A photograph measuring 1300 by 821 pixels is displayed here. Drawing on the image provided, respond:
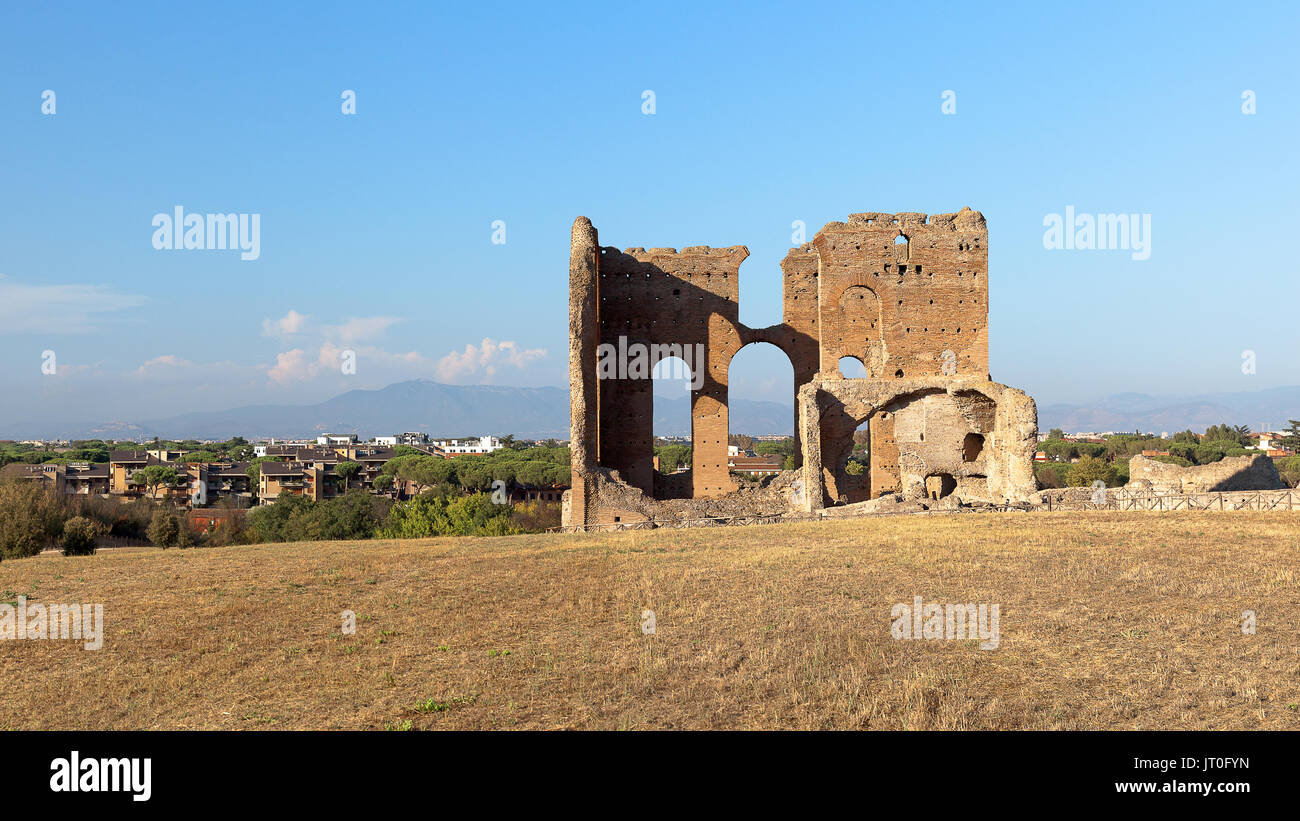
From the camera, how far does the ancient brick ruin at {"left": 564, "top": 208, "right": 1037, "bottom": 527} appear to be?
28.7 meters

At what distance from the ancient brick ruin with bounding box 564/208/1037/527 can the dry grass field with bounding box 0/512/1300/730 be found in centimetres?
1023

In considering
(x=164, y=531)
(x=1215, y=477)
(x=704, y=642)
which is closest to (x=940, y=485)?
(x=1215, y=477)

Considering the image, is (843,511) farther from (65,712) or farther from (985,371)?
(65,712)

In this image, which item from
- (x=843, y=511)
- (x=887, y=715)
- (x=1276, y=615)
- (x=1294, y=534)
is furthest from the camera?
(x=843, y=511)

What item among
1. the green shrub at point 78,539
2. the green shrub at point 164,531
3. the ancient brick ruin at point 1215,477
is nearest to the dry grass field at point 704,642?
the ancient brick ruin at point 1215,477

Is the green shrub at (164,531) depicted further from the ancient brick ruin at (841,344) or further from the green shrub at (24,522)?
the ancient brick ruin at (841,344)

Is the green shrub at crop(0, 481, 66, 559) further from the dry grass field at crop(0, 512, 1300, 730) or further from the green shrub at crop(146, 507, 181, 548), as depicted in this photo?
the dry grass field at crop(0, 512, 1300, 730)

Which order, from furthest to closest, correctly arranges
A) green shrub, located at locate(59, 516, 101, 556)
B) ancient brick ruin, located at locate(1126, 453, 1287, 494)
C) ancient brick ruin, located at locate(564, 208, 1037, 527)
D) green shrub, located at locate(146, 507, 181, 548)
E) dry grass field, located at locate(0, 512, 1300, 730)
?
green shrub, located at locate(146, 507, 181, 548)
ancient brick ruin, located at locate(564, 208, 1037, 527)
green shrub, located at locate(59, 516, 101, 556)
ancient brick ruin, located at locate(1126, 453, 1287, 494)
dry grass field, located at locate(0, 512, 1300, 730)

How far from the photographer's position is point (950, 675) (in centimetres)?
852

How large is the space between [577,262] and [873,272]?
440 inches

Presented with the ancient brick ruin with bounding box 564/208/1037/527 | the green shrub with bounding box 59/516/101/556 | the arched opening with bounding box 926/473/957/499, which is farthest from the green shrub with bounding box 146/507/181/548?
the arched opening with bounding box 926/473/957/499

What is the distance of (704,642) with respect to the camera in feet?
33.4

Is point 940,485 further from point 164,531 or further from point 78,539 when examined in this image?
point 164,531

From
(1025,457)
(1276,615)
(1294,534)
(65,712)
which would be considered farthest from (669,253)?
(65,712)
